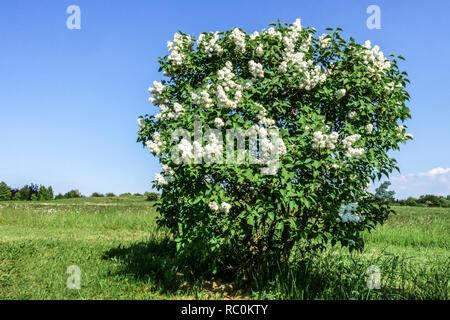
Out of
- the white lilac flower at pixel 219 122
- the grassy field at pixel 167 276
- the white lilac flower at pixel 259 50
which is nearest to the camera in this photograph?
the white lilac flower at pixel 219 122

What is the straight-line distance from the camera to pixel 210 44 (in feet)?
18.8

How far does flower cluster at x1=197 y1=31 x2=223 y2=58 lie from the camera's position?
570 cm

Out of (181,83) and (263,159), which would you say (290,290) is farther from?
(181,83)

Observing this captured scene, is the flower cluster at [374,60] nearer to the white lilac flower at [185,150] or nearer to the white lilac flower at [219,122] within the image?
the white lilac flower at [219,122]

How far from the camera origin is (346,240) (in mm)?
4766

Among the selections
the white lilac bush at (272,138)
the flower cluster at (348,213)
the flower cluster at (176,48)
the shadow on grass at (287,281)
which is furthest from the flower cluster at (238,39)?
the shadow on grass at (287,281)

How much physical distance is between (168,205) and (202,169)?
1690mm

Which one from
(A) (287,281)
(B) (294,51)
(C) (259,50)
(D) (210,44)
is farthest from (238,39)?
(A) (287,281)

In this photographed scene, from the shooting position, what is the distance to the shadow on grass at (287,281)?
4887mm

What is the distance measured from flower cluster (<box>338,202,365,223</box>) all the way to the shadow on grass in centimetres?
105

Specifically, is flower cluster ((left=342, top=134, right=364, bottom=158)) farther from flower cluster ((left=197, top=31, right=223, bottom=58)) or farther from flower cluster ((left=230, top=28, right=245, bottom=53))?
flower cluster ((left=197, top=31, right=223, bottom=58))

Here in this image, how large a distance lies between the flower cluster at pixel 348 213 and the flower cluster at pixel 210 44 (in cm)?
338

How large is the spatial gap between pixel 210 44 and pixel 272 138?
234 centimetres

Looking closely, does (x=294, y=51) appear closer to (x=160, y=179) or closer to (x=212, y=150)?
(x=212, y=150)
